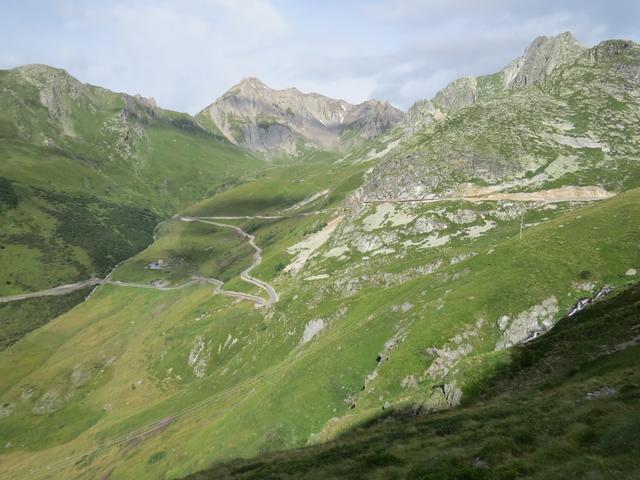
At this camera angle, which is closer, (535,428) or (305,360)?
(535,428)

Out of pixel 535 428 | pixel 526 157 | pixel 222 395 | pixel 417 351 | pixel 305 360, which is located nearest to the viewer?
pixel 535 428

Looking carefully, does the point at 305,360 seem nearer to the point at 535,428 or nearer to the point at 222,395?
the point at 222,395

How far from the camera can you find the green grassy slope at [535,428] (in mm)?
17438

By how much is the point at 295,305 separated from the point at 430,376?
217 feet

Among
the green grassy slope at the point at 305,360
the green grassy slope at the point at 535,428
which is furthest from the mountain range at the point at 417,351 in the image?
the green grassy slope at the point at 305,360

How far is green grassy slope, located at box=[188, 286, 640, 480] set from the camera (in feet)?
57.2

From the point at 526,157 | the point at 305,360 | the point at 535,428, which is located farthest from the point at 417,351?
the point at 526,157

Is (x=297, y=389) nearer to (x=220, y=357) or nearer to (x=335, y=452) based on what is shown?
(x=335, y=452)

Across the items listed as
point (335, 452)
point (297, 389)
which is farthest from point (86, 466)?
point (335, 452)

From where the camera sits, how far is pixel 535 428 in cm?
2162

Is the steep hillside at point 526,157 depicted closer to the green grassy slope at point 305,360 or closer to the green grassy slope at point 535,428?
the green grassy slope at point 305,360

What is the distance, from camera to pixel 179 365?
141500 mm

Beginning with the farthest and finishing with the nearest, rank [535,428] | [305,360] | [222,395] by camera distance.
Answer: [222,395] → [305,360] → [535,428]

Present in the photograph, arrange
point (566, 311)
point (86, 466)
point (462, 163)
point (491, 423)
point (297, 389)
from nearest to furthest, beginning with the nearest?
point (491, 423) < point (566, 311) < point (297, 389) < point (86, 466) < point (462, 163)
